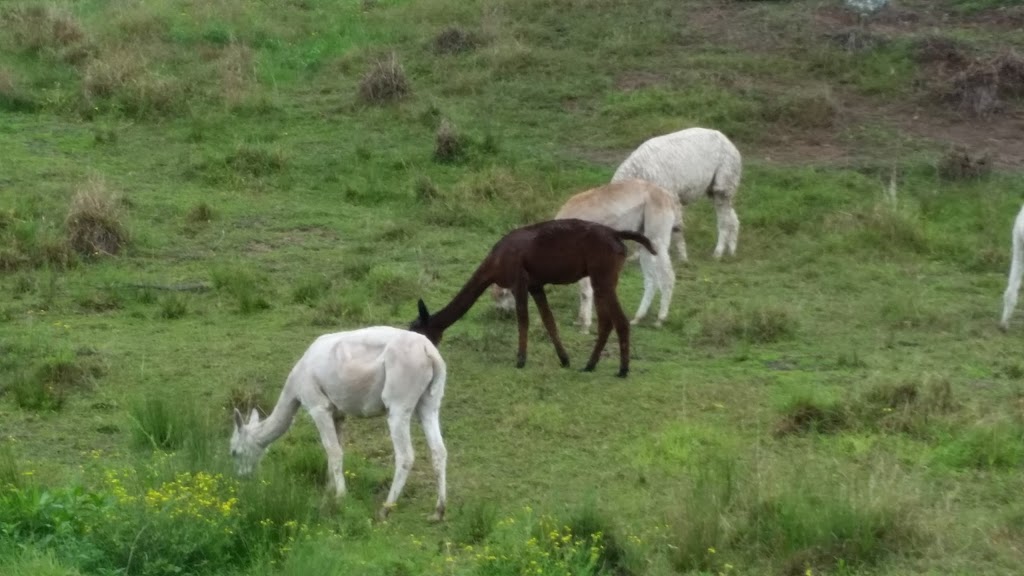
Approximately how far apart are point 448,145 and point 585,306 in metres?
4.91

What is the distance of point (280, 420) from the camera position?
26.3ft

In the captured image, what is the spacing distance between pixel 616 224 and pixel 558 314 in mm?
993

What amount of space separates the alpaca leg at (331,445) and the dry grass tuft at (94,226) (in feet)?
19.3

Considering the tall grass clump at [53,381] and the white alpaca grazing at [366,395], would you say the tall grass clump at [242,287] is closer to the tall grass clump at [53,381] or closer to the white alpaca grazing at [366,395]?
the tall grass clump at [53,381]

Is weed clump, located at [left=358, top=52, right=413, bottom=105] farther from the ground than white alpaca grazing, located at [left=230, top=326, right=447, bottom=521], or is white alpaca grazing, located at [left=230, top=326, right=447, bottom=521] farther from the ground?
weed clump, located at [left=358, top=52, right=413, bottom=105]

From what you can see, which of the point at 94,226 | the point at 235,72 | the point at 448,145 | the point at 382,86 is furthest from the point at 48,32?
the point at 94,226

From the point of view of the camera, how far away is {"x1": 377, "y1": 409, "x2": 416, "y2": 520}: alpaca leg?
7.64 metres

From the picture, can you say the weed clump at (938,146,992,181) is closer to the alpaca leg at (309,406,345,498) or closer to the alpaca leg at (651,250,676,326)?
the alpaca leg at (651,250,676,326)

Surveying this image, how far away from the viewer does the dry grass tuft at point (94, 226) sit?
13.1 m

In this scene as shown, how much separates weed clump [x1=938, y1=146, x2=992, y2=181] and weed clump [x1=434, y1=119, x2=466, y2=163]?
16.9 ft

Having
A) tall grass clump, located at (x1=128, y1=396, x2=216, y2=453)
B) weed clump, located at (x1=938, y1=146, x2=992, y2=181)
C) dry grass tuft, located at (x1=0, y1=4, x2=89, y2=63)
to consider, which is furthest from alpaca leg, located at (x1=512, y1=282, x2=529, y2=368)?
dry grass tuft, located at (x1=0, y1=4, x2=89, y2=63)

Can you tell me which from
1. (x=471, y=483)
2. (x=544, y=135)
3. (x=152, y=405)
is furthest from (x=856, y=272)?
(x=152, y=405)

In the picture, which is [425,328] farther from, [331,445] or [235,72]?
[235,72]

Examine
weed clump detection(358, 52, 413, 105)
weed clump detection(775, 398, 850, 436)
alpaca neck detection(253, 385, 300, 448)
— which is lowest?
weed clump detection(775, 398, 850, 436)
